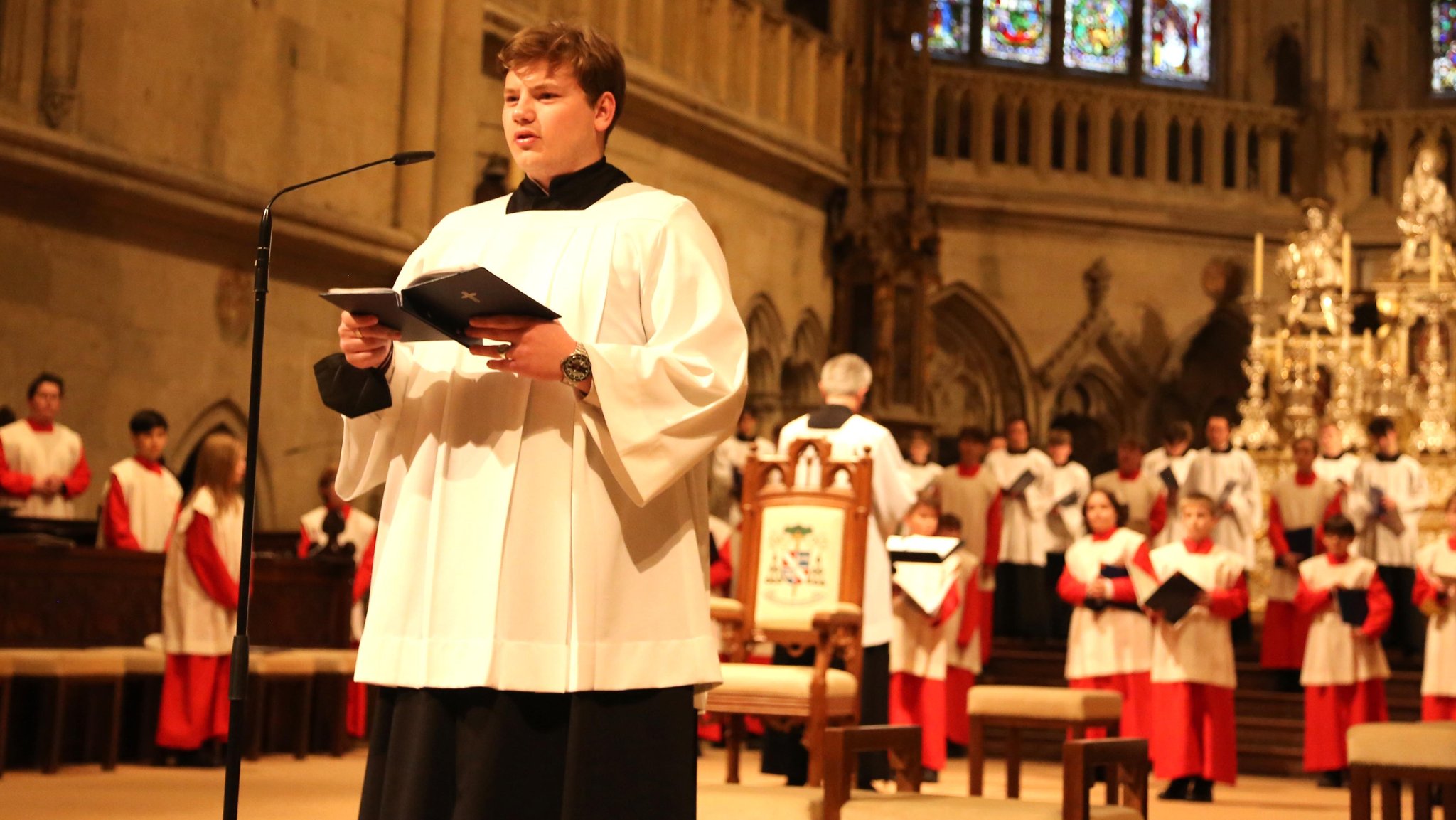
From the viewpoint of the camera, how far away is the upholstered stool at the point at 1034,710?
273 inches

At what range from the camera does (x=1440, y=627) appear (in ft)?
30.4

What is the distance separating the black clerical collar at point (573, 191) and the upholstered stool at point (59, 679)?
6.11m

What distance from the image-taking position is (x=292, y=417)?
11922mm

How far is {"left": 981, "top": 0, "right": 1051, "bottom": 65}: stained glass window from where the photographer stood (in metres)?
20.1

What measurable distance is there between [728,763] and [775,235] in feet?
34.9

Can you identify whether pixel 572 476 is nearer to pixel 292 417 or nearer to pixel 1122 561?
pixel 1122 561

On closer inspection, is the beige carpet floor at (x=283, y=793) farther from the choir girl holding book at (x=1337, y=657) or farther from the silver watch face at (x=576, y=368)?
the silver watch face at (x=576, y=368)

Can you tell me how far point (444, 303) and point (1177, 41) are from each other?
19534mm

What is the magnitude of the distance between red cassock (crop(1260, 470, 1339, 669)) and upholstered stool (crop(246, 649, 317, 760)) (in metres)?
6.17

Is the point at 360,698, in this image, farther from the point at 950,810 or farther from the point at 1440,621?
the point at 950,810

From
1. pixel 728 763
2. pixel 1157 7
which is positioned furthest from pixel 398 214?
pixel 1157 7

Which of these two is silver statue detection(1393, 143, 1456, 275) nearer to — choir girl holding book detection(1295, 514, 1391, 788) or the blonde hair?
choir girl holding book detection(1295, 514, 1391, 788)

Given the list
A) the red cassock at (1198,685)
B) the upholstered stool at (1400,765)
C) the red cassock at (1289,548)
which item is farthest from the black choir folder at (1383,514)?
the upholstered stool at (1400,765)

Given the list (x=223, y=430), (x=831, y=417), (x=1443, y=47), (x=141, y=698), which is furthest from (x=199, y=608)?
(x=1443, y=47)
